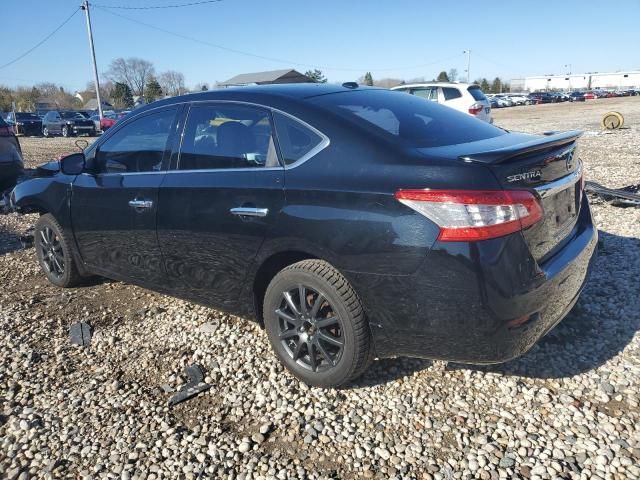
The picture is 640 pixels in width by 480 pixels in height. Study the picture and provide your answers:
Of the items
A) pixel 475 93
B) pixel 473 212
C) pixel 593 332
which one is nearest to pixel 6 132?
pixel 473 212

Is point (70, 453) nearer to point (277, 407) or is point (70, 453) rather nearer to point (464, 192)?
point (277, 407)

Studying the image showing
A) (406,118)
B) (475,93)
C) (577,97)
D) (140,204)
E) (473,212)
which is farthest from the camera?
(577,97)

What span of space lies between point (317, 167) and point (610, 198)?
5499 millimetres

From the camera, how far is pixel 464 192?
2236 millimetres

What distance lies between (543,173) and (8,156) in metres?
8.32

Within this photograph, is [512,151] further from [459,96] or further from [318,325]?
[459,96]

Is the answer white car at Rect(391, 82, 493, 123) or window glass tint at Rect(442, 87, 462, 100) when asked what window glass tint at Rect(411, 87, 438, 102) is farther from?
window glass tint at Rect(442, 87, 462, 100)

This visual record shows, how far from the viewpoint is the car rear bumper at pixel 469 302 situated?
2.23m

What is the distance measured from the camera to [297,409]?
2754mm

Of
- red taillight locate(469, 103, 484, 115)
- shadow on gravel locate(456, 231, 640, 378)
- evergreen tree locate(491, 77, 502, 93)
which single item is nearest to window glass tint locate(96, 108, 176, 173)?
shadow on gravel locate(456, 231, 640, 378)

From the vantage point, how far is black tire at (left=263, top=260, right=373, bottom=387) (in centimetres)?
261

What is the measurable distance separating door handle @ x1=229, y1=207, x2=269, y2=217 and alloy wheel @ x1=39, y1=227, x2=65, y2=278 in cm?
240

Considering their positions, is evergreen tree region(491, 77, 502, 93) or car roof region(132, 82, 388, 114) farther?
evergreen tree region(491, 77, 502, 93)

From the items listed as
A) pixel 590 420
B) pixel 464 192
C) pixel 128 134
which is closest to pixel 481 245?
pixel 464 192
